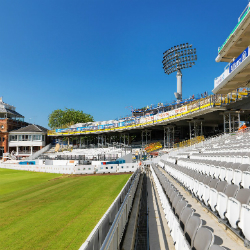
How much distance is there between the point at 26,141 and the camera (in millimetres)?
60594

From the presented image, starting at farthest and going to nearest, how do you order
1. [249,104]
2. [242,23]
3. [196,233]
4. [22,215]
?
1. [249,104]
2. [242,23]
3. [22,215]
4. [196,233]

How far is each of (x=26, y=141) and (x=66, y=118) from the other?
89.4 ft

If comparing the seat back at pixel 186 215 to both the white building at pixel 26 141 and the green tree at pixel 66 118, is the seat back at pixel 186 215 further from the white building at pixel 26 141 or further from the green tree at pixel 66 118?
Result: the green tree at pixel 66 118

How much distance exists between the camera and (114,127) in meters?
53.1

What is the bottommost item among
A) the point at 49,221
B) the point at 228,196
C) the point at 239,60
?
the point at 49,221

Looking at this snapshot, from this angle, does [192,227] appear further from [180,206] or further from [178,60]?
[178,60]

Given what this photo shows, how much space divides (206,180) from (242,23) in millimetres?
19445

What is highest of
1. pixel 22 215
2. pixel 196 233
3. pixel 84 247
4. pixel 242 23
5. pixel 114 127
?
pixel 242 23

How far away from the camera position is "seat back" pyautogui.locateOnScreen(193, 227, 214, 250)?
3.03 m

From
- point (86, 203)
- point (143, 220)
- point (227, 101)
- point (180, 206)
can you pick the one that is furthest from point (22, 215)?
point (227, 101)

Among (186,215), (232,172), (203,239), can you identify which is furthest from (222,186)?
(203,239)

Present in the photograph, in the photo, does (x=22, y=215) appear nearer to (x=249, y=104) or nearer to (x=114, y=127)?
(x=249, y=104)

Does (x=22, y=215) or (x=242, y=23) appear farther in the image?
(x=242, y=23)

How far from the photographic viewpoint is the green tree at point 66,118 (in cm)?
8625
